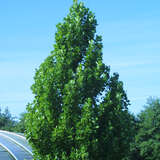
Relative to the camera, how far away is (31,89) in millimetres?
11367

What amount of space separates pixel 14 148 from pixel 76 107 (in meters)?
10.3

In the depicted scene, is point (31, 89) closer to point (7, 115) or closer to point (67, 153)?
point (67, 153)

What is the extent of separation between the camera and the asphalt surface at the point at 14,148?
18188 millimetres

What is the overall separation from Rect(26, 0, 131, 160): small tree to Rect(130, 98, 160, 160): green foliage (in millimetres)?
30064

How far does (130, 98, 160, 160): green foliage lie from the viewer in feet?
131

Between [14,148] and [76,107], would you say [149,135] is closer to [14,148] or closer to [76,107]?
[14,148]

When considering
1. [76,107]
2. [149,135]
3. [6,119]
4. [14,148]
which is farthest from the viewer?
[6,119]

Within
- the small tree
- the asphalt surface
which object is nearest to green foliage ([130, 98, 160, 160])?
the asphalt surface

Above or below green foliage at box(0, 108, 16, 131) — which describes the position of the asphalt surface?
below

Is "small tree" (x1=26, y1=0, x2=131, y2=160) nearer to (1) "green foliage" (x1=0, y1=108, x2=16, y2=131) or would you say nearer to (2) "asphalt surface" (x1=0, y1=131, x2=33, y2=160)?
(2) "asphalt surface" (x1=0, y1=131, x2=33, y2=160)

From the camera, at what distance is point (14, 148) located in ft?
64.6

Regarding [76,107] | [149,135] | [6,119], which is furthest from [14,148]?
[6,119]

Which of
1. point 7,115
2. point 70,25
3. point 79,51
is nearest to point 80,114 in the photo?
point 79,51

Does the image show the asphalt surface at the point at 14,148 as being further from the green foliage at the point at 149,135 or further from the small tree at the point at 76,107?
the green foliage at the point at 149,135
